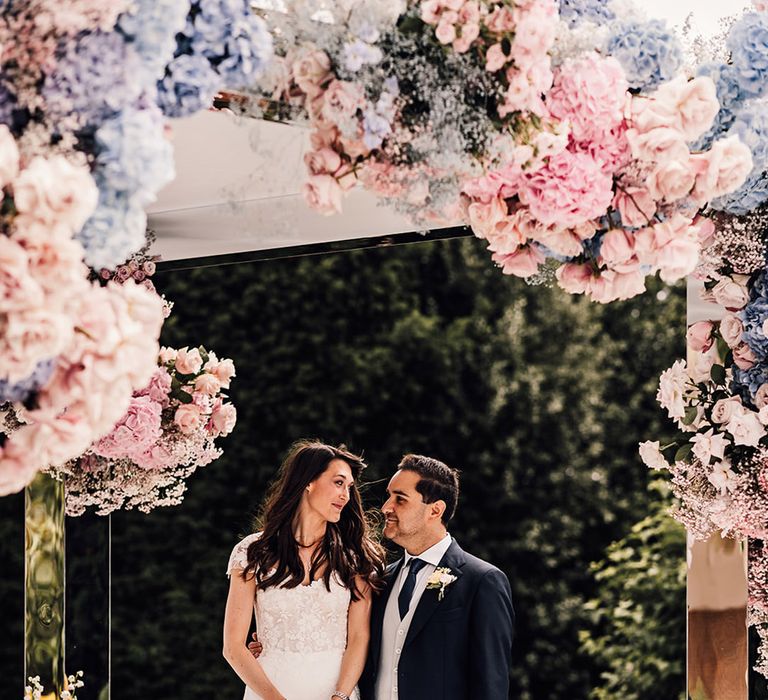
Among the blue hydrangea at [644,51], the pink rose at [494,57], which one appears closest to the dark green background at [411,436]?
the blue hydrangea at [644,51]

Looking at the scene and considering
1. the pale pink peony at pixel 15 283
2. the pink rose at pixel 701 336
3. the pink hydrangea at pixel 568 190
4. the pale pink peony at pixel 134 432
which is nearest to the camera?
the pale pink peony at pixel 15 283

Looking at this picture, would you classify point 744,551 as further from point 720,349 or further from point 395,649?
point 395,649

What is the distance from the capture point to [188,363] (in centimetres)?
410

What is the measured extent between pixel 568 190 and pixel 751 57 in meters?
0.78

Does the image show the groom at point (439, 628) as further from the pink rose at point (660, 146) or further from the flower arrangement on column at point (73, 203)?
the flower arrangement on column at point (73, 203)

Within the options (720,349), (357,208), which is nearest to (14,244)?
(357,208)

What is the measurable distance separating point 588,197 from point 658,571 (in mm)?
6142

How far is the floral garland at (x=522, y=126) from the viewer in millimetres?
2203

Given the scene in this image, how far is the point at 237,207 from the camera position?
8.23ft

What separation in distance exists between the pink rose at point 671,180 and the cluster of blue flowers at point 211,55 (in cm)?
80

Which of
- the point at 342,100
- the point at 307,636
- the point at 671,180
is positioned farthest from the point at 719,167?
the point at 307,636

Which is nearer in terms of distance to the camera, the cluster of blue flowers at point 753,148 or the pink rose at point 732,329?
the cluster of blue flowers at point 753,148

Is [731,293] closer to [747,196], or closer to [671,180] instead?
[747,196]

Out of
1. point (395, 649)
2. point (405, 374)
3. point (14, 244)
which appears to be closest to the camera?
point (14, 244)
